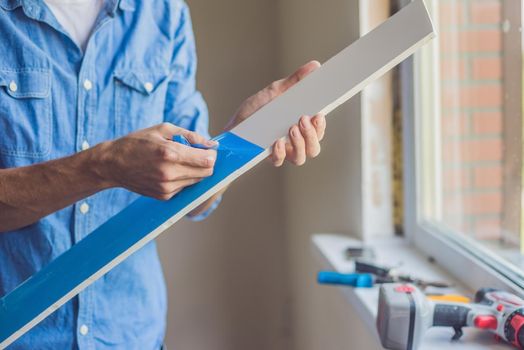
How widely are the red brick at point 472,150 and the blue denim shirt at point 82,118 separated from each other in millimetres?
662

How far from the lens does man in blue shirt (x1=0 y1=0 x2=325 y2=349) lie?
2.77 feet

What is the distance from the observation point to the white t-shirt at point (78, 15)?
3.17ft

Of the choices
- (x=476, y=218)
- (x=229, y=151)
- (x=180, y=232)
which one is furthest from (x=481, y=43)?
(x=180, y=232)

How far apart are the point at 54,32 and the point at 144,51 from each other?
0.16 meters

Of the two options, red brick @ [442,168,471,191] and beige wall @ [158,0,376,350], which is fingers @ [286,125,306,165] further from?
beige wall @ [158,0,376,350]

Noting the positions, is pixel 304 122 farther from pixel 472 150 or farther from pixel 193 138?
pixel 472 150

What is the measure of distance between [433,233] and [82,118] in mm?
778

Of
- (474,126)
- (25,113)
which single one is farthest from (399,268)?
(25,113)

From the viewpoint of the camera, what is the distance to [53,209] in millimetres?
814

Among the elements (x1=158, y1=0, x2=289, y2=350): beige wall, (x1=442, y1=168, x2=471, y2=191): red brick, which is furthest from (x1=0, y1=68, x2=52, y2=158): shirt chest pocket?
(x1=158, y1=0, x2=289, y2=350): beige wall

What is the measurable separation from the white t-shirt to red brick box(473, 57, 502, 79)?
743 mm

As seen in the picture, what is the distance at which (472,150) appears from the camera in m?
1.23

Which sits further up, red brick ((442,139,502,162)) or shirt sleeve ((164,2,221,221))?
shirt sleeve ((164,2,221,221))

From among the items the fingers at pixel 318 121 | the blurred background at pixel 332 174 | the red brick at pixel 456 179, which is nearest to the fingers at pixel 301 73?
the fingers at pixel 318 121
